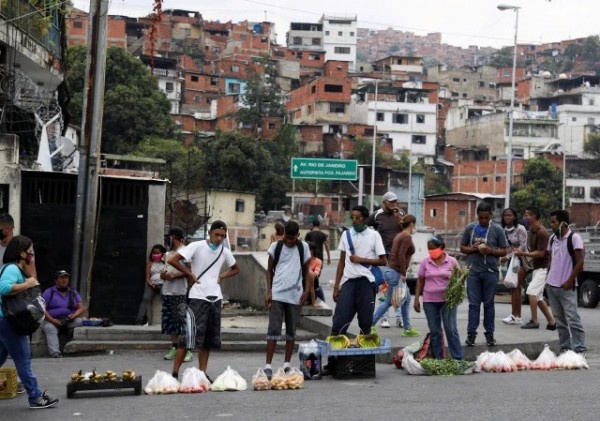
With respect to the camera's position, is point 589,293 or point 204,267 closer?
point 204,267

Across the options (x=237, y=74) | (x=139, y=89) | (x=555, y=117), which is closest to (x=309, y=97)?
(x=237, y=74)

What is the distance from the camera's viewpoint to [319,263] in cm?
1728

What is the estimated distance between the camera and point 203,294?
420 inches

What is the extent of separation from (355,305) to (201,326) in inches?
78.6

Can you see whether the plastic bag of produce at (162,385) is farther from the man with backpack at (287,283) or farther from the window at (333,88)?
the window at (333,88)

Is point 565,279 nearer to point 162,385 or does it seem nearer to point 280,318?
point 280,318

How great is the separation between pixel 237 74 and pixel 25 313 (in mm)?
98710

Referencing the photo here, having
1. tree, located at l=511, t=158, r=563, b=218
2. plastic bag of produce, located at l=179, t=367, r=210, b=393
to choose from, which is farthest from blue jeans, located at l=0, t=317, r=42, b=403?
tree, located at l=511, t=158, r=563, b=218

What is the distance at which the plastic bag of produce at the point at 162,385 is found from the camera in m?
10.1

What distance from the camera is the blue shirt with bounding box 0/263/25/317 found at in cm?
910

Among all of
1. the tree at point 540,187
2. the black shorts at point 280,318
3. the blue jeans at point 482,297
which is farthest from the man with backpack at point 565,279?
the tree at point 540,187

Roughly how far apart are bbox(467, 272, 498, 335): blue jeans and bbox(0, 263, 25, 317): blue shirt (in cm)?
596

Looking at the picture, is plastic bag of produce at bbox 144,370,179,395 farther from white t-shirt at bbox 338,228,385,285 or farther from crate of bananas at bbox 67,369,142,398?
white t-shirt at bbox 338,228,385,285

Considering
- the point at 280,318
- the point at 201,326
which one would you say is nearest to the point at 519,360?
the point at 280,318
